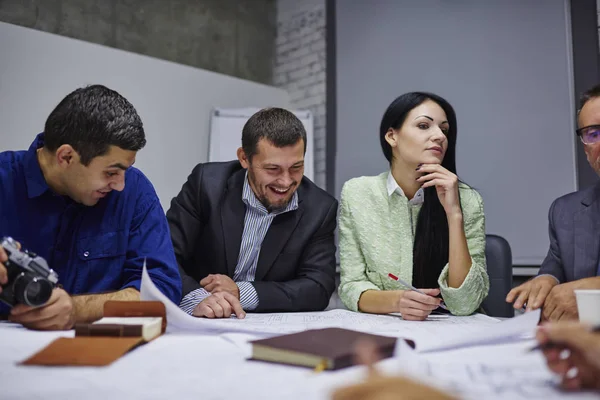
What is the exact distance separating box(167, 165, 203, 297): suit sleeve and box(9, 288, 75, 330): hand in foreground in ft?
2.89

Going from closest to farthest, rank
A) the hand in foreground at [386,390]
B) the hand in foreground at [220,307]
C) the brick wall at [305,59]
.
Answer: the hand in foreground at [386,390] < the hand in foreground at [220,307] < the brick wall at [305,59]

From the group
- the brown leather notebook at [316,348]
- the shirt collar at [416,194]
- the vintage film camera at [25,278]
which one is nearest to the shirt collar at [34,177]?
the vintage film camera at [25,278]

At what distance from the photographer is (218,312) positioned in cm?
152

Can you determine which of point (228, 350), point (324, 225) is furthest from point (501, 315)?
point (228, 350)

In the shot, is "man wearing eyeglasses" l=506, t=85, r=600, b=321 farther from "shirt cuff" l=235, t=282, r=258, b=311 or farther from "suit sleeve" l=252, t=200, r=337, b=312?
"shirt cuff" l=235, t=282, r=258, b=311


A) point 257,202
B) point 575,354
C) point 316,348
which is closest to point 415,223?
point 257,202

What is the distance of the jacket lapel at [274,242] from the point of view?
2031 mm

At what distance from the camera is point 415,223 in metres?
1.99

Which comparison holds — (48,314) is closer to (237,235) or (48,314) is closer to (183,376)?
(183,376)

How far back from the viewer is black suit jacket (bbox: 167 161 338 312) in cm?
204

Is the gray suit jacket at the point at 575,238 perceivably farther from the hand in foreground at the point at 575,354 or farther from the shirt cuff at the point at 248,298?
the hand in foreground at the point at 575,354

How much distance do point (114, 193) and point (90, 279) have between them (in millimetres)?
254

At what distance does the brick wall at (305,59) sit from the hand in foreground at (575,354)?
12.3 feet

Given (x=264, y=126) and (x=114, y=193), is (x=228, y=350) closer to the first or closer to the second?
(x=114, y=193)
